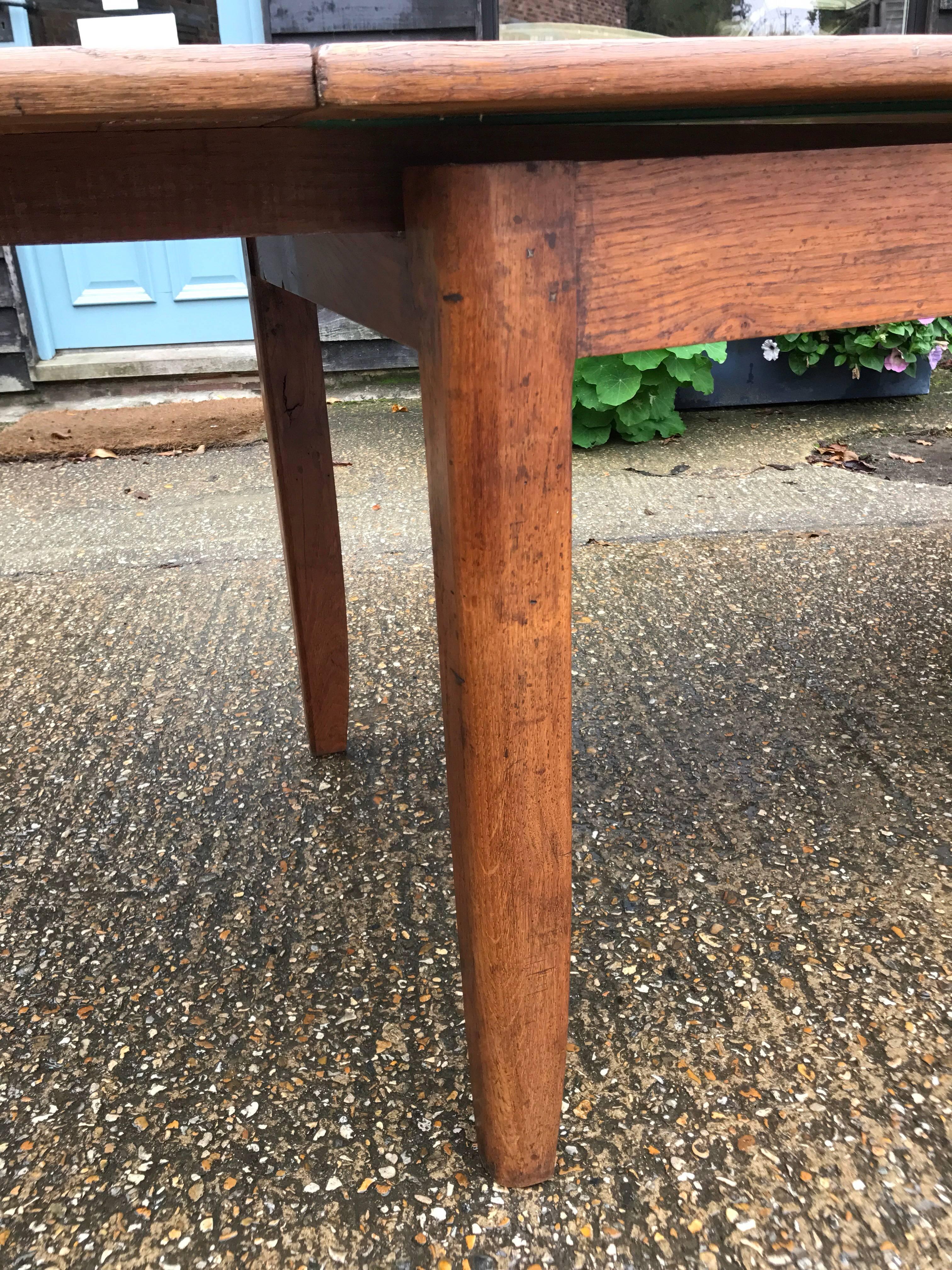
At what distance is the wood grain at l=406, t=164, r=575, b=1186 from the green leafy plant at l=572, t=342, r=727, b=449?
89.1 inches

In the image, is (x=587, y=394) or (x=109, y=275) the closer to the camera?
(x=587, y=394)

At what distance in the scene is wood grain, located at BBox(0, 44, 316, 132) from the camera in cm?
46

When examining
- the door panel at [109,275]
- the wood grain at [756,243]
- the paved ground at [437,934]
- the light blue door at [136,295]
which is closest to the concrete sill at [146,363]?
the light blue door at [136,295]

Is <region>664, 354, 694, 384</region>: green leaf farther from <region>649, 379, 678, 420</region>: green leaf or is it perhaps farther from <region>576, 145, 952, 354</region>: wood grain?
<region>576, 145, 952, 354</region>: wood grain

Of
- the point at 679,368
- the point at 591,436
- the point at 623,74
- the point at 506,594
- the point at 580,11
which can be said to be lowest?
the point at 591,436

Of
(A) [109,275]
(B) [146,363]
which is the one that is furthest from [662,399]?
(A) [109,275]

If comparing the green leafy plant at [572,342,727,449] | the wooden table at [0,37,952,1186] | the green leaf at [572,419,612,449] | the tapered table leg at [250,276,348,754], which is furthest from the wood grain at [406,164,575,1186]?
the green leaf at [572,419,612,449]

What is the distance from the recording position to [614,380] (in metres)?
2.96

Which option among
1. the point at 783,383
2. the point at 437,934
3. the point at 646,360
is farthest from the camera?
the point at 783,383

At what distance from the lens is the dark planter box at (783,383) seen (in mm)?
3277

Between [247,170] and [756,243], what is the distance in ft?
1.11

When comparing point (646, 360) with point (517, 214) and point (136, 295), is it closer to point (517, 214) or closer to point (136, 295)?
point (136, 295)

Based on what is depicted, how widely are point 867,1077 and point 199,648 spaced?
4.58ft

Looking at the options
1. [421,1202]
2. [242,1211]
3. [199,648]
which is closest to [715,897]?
[421,1202]
